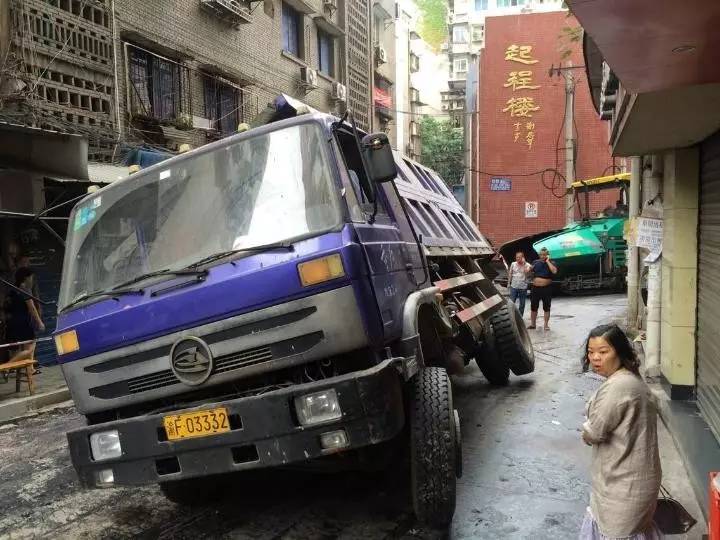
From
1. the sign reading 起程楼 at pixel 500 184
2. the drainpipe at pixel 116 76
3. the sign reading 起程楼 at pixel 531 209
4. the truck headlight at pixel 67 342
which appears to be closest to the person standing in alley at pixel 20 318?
the drainpipe at pixel 116 76

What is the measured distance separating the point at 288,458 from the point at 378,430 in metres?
0.47

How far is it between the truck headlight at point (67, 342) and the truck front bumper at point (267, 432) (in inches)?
23.2

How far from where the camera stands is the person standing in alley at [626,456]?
242cm

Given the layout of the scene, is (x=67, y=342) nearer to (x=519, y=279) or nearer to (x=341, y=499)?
(x=341, y=499)

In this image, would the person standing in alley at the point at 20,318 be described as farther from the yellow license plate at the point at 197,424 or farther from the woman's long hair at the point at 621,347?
the woman's long hair at the point at 621,347

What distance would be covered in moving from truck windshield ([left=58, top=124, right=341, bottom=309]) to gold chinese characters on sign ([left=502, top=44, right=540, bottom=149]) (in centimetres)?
2276

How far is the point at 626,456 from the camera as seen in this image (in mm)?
2430

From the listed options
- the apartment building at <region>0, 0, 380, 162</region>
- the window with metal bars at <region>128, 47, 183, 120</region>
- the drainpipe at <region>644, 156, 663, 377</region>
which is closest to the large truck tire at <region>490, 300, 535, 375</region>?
the drainpipe at <region>644, 156, 663, 377</region>

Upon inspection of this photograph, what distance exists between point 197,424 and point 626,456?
1.99 m

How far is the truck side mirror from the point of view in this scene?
11.8 feet

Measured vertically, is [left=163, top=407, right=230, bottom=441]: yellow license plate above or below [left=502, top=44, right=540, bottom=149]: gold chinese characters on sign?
below

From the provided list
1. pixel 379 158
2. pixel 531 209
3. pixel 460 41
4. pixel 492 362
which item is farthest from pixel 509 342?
pixel 460 41

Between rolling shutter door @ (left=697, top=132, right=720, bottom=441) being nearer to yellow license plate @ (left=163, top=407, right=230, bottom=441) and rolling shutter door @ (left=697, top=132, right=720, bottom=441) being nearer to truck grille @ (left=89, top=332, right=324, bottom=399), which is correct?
truck grille @ (left=89, top=332, right=324, bottom=399)

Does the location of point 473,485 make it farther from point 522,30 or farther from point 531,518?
point 522,30
